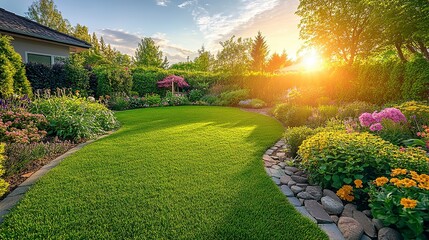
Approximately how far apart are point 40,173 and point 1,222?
4.03 feet

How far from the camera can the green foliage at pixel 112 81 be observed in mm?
11602

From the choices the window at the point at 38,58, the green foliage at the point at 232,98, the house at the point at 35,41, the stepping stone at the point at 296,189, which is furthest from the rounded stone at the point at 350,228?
the window at the point at 38,58

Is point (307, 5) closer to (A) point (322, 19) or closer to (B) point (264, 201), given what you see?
(A) point (322, 19)

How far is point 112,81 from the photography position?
12.0 metres

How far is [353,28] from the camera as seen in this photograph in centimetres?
1238

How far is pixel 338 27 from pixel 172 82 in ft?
38.1

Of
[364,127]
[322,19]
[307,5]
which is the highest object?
[307,5]

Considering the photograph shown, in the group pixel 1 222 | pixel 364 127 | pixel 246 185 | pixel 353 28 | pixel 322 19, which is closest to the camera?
pixel 1 222

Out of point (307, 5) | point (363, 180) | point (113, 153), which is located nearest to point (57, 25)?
point (307, 5)

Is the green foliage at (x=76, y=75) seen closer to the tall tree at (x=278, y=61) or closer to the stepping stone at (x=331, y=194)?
the stepping stone at (x=331, y=194)

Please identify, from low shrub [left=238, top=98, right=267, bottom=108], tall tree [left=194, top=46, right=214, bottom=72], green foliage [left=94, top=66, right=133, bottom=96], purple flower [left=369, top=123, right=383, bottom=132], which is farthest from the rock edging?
tall tree [left=194, top=46, right=214, bottom=72]

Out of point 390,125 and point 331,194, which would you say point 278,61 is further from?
point 331,194

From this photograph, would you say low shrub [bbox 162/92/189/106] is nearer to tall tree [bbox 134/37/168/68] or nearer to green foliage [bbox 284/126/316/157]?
green foliage [bbox 284/126/316/157]

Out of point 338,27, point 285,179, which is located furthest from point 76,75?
point 338,27
